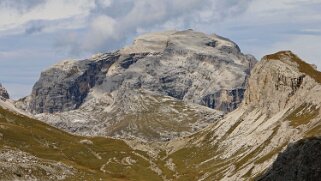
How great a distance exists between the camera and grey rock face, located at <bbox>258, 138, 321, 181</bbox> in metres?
52.6

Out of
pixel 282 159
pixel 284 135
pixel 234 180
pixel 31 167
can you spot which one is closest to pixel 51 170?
pixel 31 167

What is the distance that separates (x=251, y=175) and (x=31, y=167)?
213ft

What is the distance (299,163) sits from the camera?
54656 mm

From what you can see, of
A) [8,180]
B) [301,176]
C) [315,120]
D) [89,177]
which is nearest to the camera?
[301,176]

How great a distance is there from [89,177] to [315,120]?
77.4 meters

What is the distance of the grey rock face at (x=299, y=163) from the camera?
5263 cm

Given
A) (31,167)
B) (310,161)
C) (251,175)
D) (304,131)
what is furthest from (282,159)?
(304,131)

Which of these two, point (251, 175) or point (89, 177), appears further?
point (89, 177)

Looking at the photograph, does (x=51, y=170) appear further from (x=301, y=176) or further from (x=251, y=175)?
(x=301, y=176)

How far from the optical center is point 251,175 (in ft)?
547

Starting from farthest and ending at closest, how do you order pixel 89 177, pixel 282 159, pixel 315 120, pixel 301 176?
pixel 315 120 < pixel 89 177 < pixel 282 159 < pixel 301 176

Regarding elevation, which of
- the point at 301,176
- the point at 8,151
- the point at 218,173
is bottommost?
the point at 218,173

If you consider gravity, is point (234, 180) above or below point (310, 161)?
below

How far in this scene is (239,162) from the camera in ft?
649
